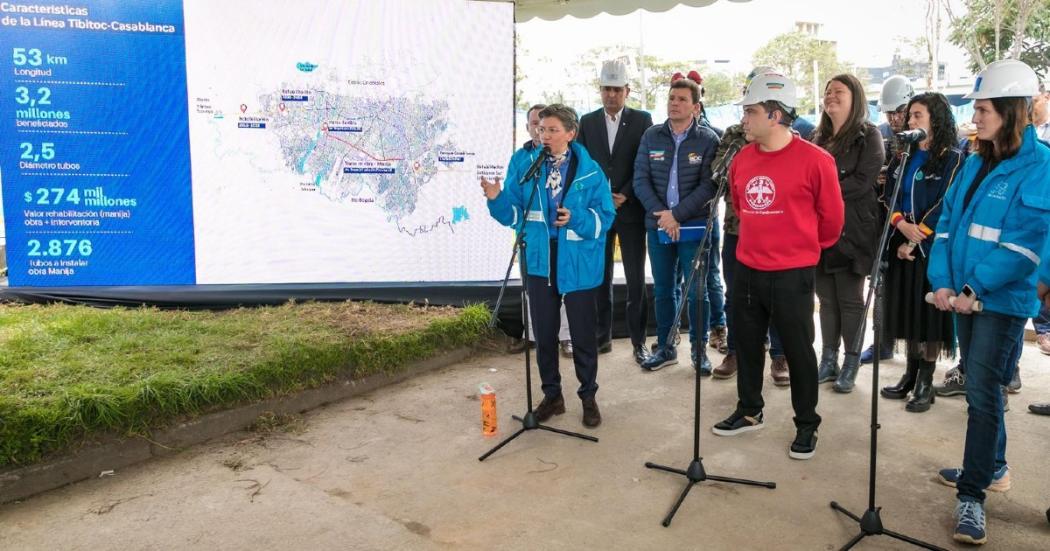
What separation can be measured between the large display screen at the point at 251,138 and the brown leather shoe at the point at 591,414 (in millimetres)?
2272

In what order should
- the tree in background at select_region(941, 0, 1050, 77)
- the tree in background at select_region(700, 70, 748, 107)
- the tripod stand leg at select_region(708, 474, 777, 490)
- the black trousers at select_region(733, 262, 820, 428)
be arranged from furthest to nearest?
the tree in background at select_region(700, 70, 748, 107)
the tree in background at select_region(941, 0, 1050, 77)
the black trousers at select_region(733, 262, 820, 428)
the tripod stand leg at select_region(708, 474, 777, 490)

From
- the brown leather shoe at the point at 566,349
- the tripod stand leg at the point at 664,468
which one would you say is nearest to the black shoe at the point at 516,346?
the brown leather shoe at the point at 566,349

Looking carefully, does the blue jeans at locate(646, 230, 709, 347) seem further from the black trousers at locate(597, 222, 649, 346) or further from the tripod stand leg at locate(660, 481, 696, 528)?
the tripod stand leg at locate(660, 481, 696, 528)

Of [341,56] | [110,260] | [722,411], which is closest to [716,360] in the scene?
[722,411]

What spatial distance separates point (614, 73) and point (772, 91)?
6.18 ft

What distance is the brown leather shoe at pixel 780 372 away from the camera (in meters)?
5.00

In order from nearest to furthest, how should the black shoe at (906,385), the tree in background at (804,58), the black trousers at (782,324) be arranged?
the black trousers at (782,324) < the black shoe at (906,385) < the tree in background at (804,58)

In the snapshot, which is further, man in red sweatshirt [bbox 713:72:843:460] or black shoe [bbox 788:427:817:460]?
black shoe [bbox 788:427:817:460]

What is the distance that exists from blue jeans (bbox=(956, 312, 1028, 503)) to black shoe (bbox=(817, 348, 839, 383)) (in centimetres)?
194

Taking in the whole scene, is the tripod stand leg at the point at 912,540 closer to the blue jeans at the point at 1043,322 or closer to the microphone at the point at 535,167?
the microphone at the point at 535,167

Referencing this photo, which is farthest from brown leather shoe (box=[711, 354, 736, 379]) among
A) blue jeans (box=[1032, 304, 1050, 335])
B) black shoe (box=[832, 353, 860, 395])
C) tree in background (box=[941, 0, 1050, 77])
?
tree in background (box=[941, 0, 1050, 77])

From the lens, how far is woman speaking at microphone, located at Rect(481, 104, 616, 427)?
13.5 ft

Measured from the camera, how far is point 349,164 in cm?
618

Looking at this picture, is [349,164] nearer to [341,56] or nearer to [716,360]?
[341,56]
